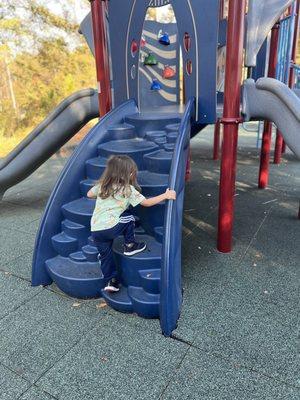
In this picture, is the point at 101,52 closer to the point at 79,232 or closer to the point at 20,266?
the point at 79,232

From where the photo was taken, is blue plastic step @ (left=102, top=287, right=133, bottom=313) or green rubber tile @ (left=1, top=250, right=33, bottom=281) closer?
blue plastic step @ (left=102, top=287, right=133, bottom=313)

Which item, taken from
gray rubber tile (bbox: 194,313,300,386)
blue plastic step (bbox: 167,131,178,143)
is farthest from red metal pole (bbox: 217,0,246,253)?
gray rubber tile (bbox: 194,313,300,386)

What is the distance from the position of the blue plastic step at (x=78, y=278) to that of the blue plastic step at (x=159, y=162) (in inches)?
44.7

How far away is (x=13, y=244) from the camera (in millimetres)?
4320

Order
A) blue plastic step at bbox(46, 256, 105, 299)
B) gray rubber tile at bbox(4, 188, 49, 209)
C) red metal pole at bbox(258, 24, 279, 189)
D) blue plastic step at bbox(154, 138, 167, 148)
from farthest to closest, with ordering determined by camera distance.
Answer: gray rubber tile at bbox(4, 188, 49, 209), red metal pole at bbox(258, 24, 279, 189), blue plastic step at bbox(154, 138, 167, 148), blue plastic step at bbox(46, 256, 105, 299)

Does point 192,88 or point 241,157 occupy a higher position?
point 192,88

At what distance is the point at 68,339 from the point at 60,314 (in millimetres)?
333

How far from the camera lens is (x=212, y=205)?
5.53 m

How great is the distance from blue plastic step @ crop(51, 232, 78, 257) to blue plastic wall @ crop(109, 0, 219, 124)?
215 centimetres

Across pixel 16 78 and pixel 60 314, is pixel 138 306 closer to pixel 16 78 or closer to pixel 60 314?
pixel 60 314

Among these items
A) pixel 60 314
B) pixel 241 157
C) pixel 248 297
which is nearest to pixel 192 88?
pixel 248 297

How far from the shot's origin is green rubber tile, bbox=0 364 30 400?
212cm

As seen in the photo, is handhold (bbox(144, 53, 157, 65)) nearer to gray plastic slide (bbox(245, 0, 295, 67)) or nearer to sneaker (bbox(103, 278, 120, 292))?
gray plastic slide (bbox(245, 0, 295, 67))

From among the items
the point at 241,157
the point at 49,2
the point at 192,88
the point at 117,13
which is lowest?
the point at 241,157
